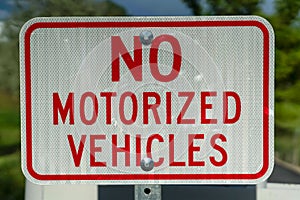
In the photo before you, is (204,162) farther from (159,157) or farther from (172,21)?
(172,21)

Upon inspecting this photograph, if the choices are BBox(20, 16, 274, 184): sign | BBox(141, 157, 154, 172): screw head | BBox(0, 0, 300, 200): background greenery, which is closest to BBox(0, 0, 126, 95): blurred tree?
BBox(0, 0, 300, 200): background greenery

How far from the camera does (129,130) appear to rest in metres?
1.11

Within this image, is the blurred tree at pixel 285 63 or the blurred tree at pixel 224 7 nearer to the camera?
the blurred tree at pixel 224 7

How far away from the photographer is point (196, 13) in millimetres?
1812

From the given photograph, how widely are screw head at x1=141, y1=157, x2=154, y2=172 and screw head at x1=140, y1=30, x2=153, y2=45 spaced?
24 centimetres

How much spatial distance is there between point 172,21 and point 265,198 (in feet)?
2.34

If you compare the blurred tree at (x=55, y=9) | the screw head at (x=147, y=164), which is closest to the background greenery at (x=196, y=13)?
the blurred tree at (x=55, y=9)

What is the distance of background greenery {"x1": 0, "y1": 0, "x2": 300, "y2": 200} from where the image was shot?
1759 mm

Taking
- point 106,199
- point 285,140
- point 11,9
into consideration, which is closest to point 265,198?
point 106,199

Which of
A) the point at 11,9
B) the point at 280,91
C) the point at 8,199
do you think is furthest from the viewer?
the point at 8,199

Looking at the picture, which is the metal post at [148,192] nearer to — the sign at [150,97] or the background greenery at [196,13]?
the sign at [150,97]

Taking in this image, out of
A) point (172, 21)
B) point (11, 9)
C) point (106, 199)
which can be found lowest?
point (106, 199)

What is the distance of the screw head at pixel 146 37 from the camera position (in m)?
1.11

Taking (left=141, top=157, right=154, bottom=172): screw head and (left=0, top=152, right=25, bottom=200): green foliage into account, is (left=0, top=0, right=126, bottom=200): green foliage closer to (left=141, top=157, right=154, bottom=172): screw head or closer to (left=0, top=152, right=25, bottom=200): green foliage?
(left=0, top=152, right=25, bottom=200): green foliage
